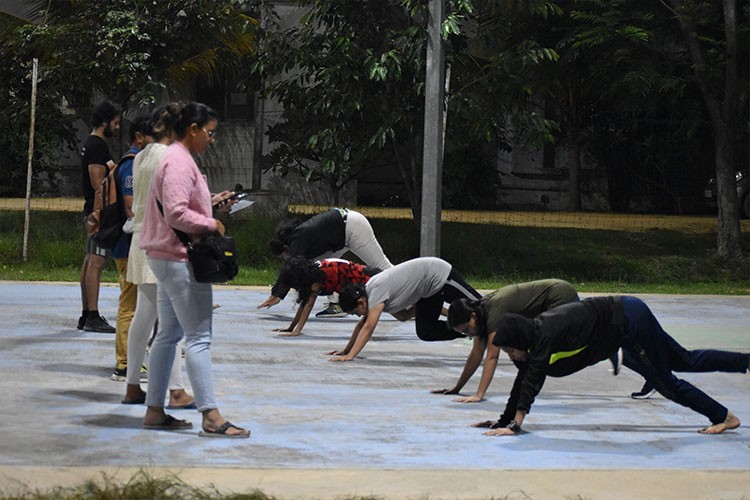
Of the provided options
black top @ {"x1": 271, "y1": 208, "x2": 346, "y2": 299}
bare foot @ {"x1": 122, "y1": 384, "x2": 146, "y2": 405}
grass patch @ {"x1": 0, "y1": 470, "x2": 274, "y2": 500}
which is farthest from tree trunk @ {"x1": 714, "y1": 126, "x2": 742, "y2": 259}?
grass patch @ {"x1": 0, "y1": 470, "x2": 274, "y2": 500}

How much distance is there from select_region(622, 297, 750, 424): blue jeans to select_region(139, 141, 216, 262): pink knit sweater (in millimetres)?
2617

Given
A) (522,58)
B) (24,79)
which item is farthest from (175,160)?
(24,79)

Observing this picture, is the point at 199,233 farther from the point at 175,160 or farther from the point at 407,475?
the point at 407,475

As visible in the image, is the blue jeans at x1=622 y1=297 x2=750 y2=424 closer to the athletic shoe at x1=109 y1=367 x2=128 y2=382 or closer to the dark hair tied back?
the dark hair tied back

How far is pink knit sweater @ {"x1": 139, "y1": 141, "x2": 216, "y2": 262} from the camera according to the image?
7555 mm

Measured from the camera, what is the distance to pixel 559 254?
23000 mm

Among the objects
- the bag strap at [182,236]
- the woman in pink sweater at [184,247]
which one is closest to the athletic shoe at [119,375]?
the woman in pink sweater at [184,247]

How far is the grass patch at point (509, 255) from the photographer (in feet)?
65.9

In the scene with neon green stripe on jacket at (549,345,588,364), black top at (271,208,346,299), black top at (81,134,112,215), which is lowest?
neon green stripe on jacket at (549,345,588,364)

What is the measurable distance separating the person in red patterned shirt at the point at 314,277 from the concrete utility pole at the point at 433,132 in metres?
4.25

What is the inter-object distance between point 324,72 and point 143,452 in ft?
45.7

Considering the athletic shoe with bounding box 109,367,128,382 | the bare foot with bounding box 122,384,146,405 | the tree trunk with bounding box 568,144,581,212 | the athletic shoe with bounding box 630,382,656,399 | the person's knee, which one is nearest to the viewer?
the bare foot with bounding box 122,384,146,405

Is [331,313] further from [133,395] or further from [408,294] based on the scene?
[133,395]

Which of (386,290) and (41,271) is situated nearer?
(386,290)
